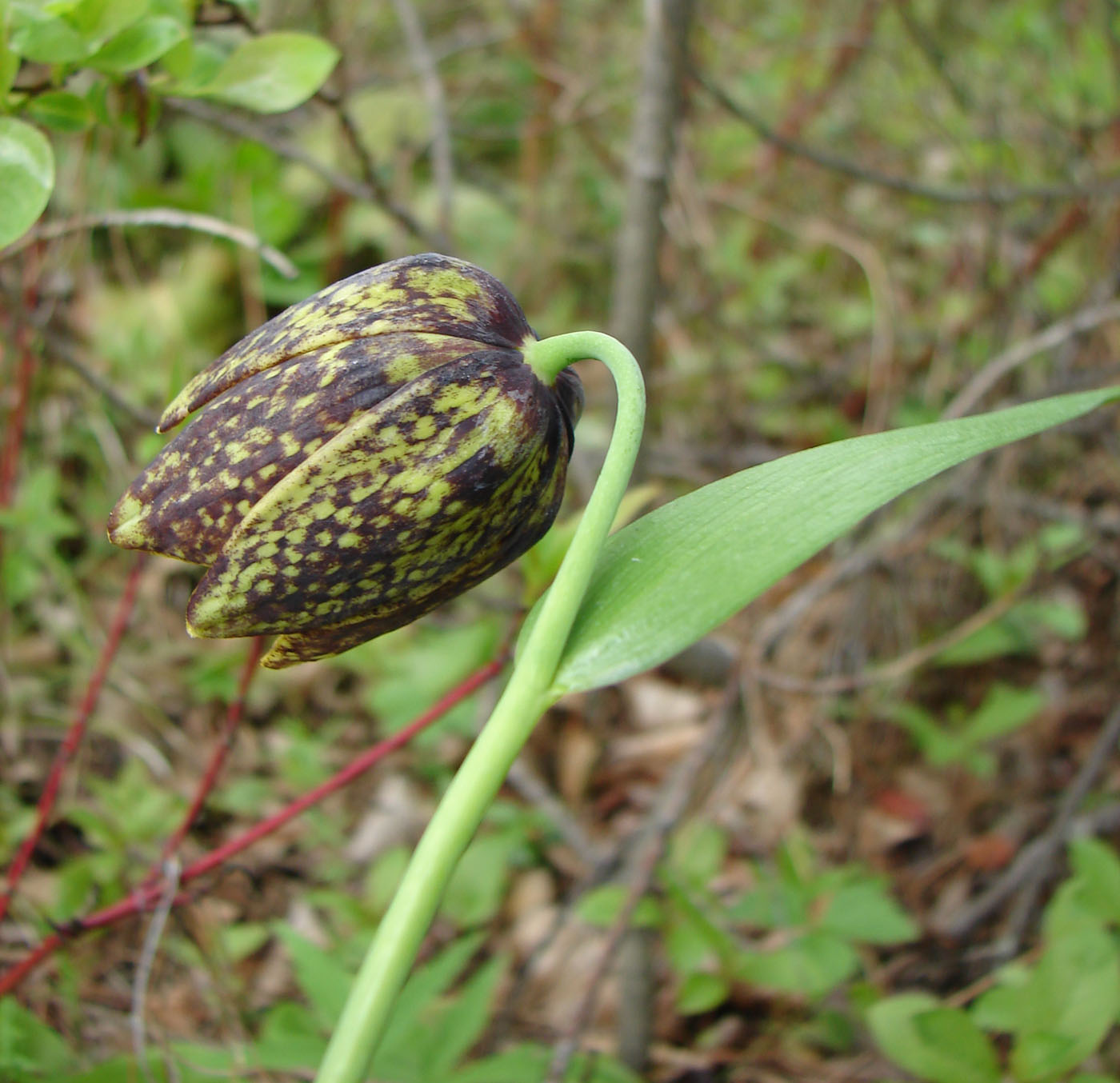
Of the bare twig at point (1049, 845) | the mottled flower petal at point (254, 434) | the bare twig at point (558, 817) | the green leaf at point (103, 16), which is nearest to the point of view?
the mottled flower petal at point (254, 434)

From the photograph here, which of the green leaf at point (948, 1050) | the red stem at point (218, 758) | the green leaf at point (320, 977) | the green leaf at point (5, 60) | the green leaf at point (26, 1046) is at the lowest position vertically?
the green leaf at point (320, 977)

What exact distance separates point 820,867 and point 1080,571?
2.62 feet

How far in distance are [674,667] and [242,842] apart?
1.95 ft

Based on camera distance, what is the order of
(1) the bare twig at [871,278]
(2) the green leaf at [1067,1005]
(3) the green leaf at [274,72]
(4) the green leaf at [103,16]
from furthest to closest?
(1) the bare twig at [871,278]
(2) the green leaf at [1067,1005]
(3) the green leaf at [274,72]
(4) the green leaf at [103,16]

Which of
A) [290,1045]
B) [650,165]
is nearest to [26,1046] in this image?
[290,1045]

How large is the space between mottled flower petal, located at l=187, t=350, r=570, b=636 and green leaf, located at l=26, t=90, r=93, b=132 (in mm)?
399

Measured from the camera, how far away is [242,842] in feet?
3.04

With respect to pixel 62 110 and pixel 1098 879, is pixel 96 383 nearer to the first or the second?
pixel 62 110

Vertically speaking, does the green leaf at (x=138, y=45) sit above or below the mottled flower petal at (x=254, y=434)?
above

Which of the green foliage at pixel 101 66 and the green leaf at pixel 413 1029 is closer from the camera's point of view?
the green foliage at pixel 101 66

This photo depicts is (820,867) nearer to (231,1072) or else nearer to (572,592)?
(231,1072)

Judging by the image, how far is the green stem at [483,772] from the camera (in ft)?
1.45

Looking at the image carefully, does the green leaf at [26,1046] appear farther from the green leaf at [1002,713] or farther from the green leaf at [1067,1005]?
the green leaf at [1002,713]

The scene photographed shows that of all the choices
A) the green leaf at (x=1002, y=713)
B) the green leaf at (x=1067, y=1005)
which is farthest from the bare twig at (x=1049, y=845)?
the green leaf at (x=1067, y=1005)
